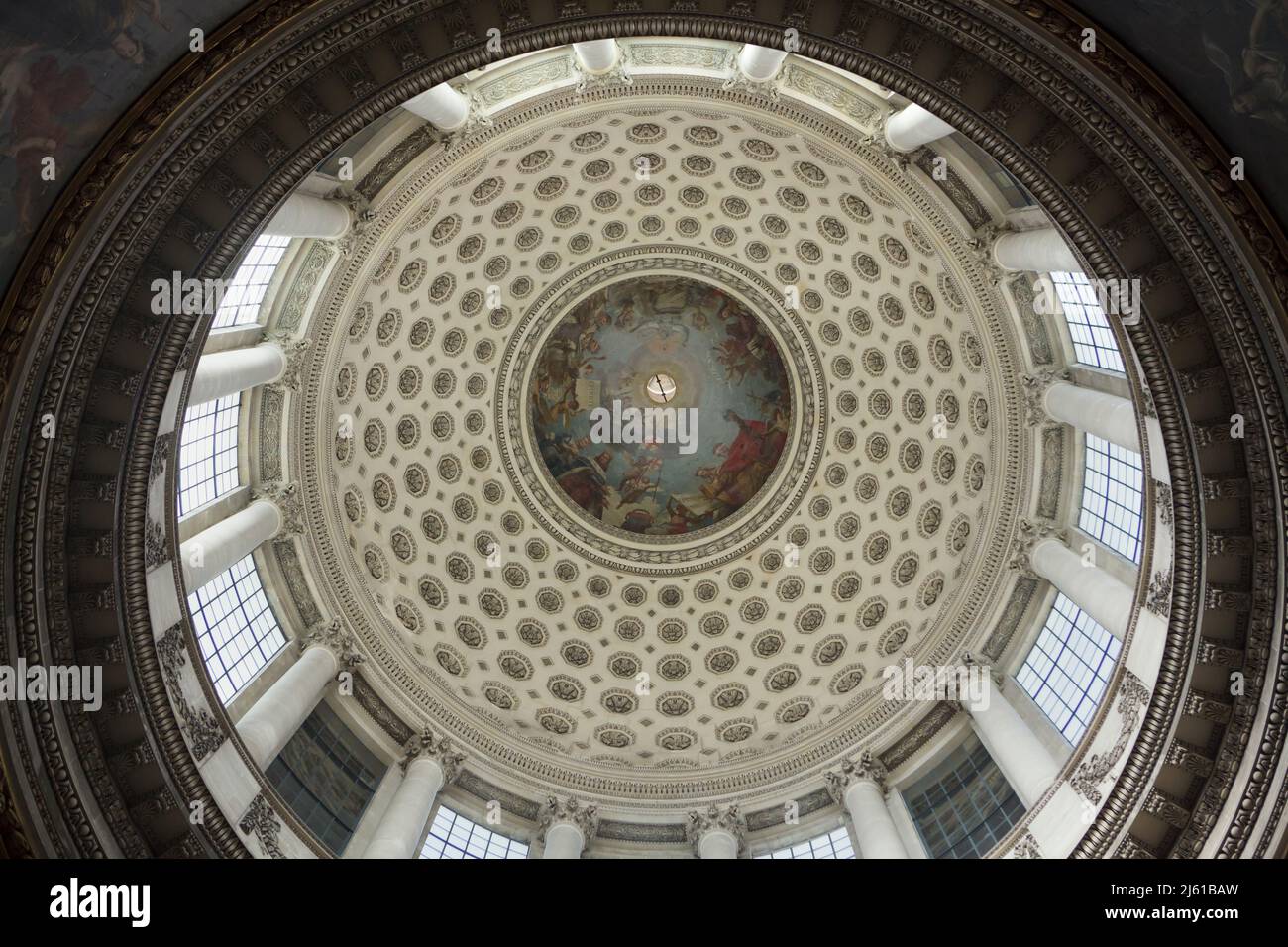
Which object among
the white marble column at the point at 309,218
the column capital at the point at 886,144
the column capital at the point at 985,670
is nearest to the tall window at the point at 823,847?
the column capital at the point at 985,670

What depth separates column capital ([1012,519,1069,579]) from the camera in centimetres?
2844

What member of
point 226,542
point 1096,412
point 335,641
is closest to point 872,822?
point 1096,412

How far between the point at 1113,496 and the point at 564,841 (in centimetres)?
2008

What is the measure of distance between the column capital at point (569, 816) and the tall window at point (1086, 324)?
21.7 meters

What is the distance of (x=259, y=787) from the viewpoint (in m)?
21.7

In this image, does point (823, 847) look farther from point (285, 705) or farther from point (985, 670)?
point (285, 705)

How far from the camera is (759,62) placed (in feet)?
79.0

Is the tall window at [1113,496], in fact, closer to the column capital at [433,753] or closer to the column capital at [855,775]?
the column capital at [855,775]

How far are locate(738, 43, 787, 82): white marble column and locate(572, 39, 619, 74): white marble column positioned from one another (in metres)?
3.42

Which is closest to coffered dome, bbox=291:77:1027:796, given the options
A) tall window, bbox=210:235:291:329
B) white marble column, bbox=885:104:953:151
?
tall window, bbox=210:235:291:329

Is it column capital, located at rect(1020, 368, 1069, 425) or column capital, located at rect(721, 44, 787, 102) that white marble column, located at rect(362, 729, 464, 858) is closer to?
column capital, located at rect(1020, 368, 1069, 425)
